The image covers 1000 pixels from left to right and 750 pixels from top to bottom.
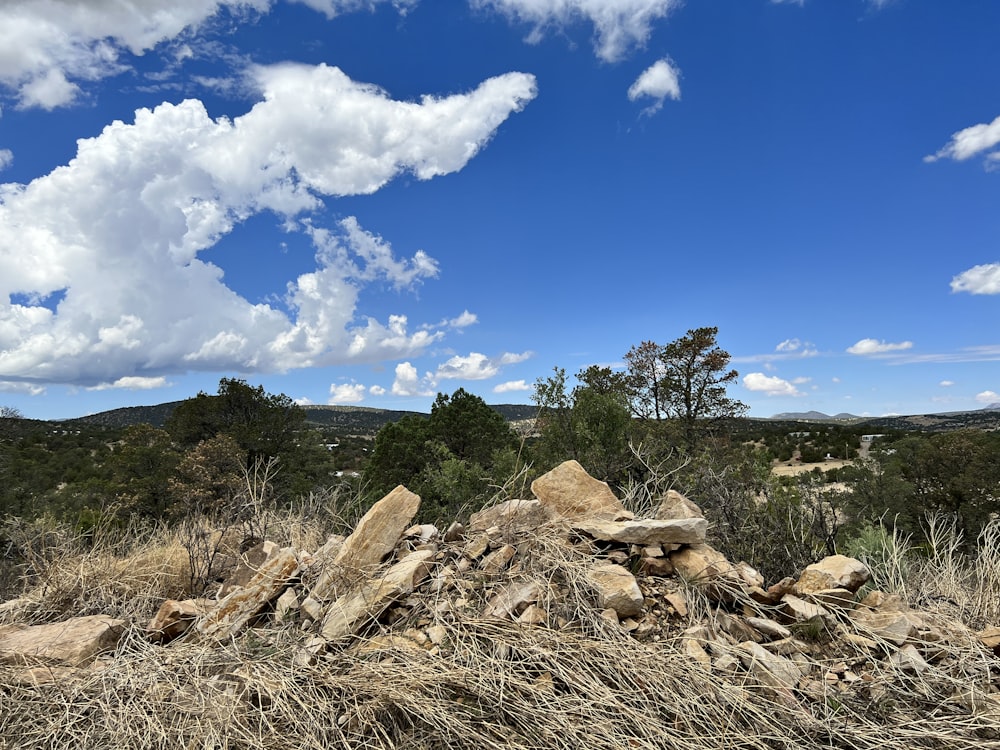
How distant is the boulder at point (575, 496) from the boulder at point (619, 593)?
102 cm

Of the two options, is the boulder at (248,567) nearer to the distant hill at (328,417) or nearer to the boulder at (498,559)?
the boulder at (498,559)

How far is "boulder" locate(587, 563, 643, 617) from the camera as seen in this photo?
379 cm

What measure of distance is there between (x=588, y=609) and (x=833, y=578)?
1917 millimetres

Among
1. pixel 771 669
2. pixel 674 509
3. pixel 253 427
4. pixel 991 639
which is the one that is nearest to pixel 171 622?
pixel 674 509

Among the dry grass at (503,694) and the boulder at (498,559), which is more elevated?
the boulder at (498,559)

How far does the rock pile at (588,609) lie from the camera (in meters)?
3.44

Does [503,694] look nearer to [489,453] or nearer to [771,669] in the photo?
[771,669]

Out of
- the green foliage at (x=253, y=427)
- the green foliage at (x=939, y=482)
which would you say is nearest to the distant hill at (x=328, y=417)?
the green foliage at (x=253, y=427)

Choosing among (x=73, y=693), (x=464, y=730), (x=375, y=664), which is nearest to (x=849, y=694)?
(x=464, y=730)

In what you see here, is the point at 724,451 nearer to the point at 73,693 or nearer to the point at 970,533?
the point at 970,533

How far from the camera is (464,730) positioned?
3.00 metres

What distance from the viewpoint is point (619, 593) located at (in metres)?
3.80

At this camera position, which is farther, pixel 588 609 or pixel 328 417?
pixel 328 417

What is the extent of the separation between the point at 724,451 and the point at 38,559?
1801cm
